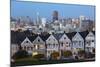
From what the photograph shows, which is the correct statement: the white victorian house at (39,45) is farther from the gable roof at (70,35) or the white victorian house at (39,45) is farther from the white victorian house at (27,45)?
the gable roof at (70,35)

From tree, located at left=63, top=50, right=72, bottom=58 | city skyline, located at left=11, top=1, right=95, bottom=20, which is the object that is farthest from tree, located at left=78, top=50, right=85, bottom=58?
city skyline, located at left=11, top=1, right=95, bottom=20

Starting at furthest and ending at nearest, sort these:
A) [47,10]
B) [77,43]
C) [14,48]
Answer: [77,43] < [47,10] < [14,48]

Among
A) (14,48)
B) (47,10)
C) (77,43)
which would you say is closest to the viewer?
(14,48)

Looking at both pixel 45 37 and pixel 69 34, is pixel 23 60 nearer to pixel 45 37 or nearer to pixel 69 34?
pixel 45 37

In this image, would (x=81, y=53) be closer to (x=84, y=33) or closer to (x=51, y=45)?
(x=84, y=33)

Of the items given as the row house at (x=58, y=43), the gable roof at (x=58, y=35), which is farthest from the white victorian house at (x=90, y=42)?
the gable roof at (x=58, y=35)

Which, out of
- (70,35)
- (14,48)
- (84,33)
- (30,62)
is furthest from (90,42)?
(14,48)
